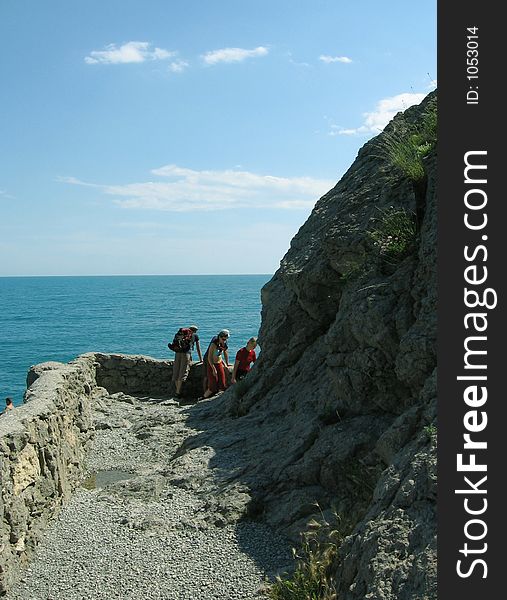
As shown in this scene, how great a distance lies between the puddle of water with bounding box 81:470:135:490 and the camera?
1319cm

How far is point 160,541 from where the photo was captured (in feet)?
31.4

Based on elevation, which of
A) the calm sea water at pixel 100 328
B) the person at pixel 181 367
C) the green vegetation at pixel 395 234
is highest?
the green vegetation at pixel 395 234

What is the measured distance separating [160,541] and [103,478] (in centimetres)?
438

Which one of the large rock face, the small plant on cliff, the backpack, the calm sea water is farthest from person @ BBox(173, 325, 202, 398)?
the calm sea water

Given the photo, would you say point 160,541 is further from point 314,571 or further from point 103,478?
point 103,478

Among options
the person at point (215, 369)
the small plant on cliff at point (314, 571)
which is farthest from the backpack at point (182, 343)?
the small plant on cliff at point (314, 571)

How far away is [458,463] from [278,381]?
8916mm

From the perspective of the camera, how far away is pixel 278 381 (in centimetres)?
1438

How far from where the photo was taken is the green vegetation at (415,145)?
11703 mm

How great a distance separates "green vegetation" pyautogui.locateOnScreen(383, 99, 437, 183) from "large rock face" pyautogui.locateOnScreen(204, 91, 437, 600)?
31 cm

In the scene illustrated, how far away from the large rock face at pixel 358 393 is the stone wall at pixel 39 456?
10.7ft

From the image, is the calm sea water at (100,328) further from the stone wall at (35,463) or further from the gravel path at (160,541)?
the gravel path at (160,541)

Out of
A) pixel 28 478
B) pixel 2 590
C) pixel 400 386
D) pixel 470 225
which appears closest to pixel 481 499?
pixel 470 225

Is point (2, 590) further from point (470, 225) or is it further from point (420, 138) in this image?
point (420, 138)
